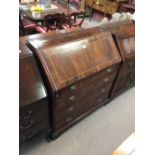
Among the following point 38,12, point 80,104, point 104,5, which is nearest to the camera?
point 80,104

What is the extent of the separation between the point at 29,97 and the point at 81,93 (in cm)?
67

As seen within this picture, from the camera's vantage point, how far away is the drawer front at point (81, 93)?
6.12 ft

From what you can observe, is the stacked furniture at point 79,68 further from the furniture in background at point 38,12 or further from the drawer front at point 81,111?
the furniture in background at point 38,12

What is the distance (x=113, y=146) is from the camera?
2170 millimetres

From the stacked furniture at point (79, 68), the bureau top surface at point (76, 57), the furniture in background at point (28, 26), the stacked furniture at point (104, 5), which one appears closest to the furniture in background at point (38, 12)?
the furniture in background at point (28, 26)

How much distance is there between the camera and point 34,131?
1.83 meters

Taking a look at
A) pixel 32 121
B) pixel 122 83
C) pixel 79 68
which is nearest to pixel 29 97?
pixel 32 121

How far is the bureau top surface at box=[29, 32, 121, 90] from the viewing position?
1.70m

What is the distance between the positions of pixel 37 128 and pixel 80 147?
22.6 inches

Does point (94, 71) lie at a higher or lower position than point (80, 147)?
higher

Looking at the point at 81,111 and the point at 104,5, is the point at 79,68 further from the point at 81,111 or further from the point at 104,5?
the point at 104,5
